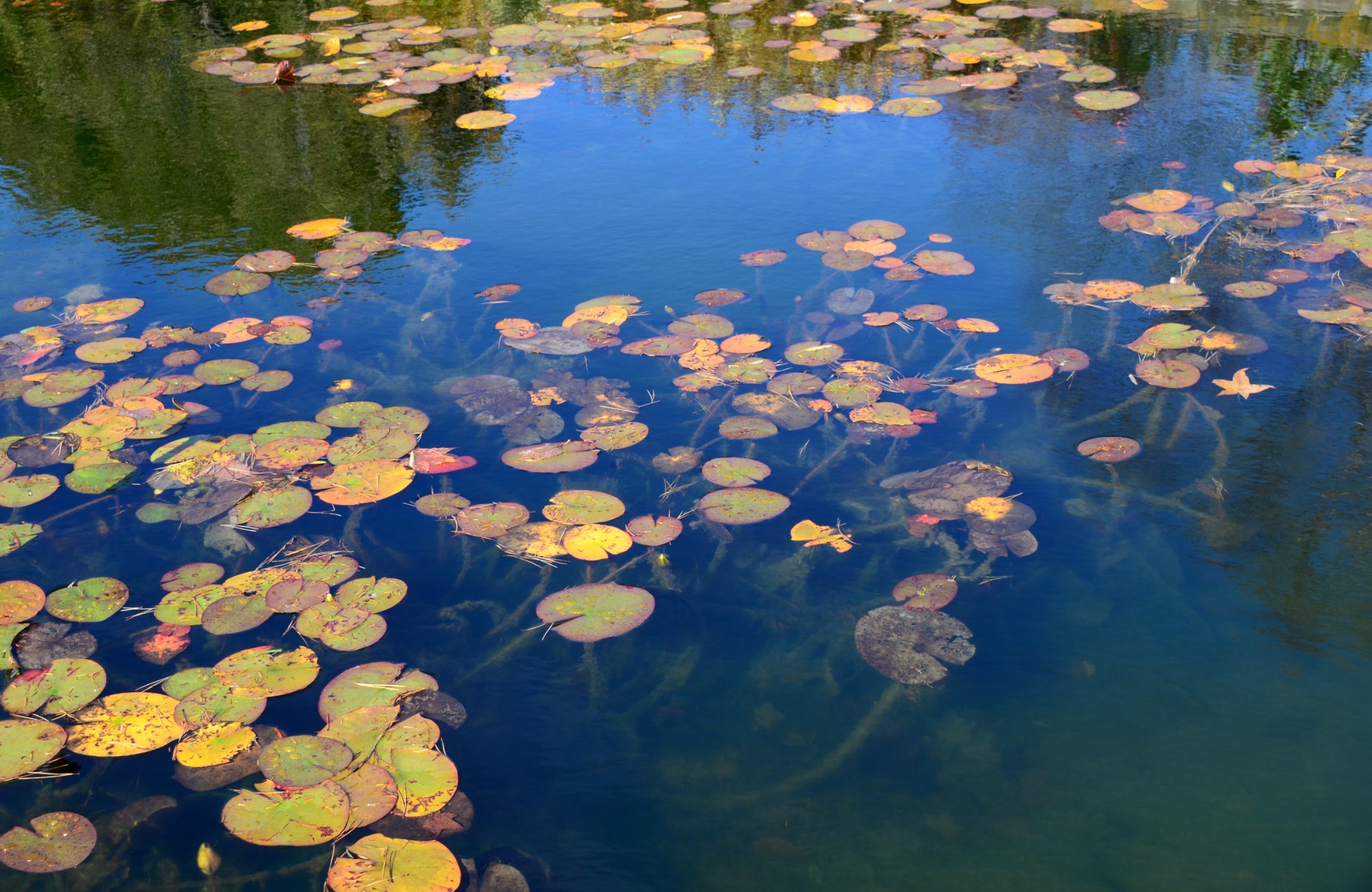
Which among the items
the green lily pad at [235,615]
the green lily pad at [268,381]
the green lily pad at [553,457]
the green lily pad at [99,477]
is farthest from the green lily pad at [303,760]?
the green lily pad at [268,381]

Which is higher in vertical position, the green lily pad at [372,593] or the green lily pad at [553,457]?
the green lily pad at [553,457]

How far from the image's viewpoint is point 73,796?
2459 millimetres

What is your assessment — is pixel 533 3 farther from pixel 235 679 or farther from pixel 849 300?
pixel 235 679

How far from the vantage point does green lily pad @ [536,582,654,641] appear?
288 centimetres

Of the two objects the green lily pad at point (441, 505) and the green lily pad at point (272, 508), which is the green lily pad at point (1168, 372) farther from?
the green lily pad at point (272, 508)

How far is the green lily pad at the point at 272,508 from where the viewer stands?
10.9ft

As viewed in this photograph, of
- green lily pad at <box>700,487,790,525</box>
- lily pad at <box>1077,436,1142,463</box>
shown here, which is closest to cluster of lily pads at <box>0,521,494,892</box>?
green lily pad at <box>700,487,790,525</box>

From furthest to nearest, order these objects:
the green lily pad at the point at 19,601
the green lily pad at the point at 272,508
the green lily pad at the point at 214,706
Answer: the green lily pad at the point at 272,508
the green lily pad at the point at 19,601
the green lily pad at the point at 214,706

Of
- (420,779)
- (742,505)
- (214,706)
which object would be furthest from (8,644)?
(742,505)

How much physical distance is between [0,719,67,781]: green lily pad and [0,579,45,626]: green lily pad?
432 millimetres

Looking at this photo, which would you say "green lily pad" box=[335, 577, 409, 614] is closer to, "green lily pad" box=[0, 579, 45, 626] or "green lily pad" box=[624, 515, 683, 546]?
"green lily pad" box=[624, 515, 683, 546]

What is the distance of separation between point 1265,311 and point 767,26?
17.3ft

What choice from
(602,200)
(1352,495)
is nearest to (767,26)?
(602,200)

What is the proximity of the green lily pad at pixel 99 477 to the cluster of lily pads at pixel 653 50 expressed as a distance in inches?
147
